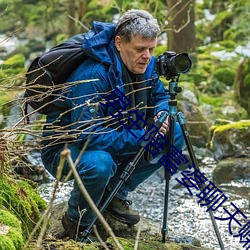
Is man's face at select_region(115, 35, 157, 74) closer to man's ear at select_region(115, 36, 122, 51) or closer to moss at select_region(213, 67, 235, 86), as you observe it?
man's ear at select_region(115, 36, 122, 51)

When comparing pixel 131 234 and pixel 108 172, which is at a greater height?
pixel 108 172

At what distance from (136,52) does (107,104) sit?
1.10ft

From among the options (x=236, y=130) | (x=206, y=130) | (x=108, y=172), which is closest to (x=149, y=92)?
→ (x=108, y=172)

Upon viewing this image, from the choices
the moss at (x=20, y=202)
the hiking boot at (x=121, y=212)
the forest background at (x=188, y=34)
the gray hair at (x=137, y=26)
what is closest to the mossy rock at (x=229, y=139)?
the forest background at (x=188, y=34)

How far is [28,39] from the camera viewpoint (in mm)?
14883

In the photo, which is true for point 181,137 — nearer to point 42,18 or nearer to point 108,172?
point 108,172

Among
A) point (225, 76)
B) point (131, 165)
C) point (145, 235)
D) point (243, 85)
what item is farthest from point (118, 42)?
point (225, 76)

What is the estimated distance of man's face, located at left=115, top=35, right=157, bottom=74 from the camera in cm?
335

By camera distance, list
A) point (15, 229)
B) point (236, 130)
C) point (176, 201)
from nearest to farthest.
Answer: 1. point (15, 229)
2. point (176, 201)
3. point (236, 130)

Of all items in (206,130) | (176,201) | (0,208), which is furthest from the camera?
(206,130)

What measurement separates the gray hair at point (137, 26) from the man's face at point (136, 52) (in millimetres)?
25

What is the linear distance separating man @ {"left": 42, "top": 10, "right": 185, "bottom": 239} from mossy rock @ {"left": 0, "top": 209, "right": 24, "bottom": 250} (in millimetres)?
643

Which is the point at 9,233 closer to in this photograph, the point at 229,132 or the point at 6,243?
the point at 6,243

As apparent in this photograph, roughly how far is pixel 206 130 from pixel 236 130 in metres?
0.81
